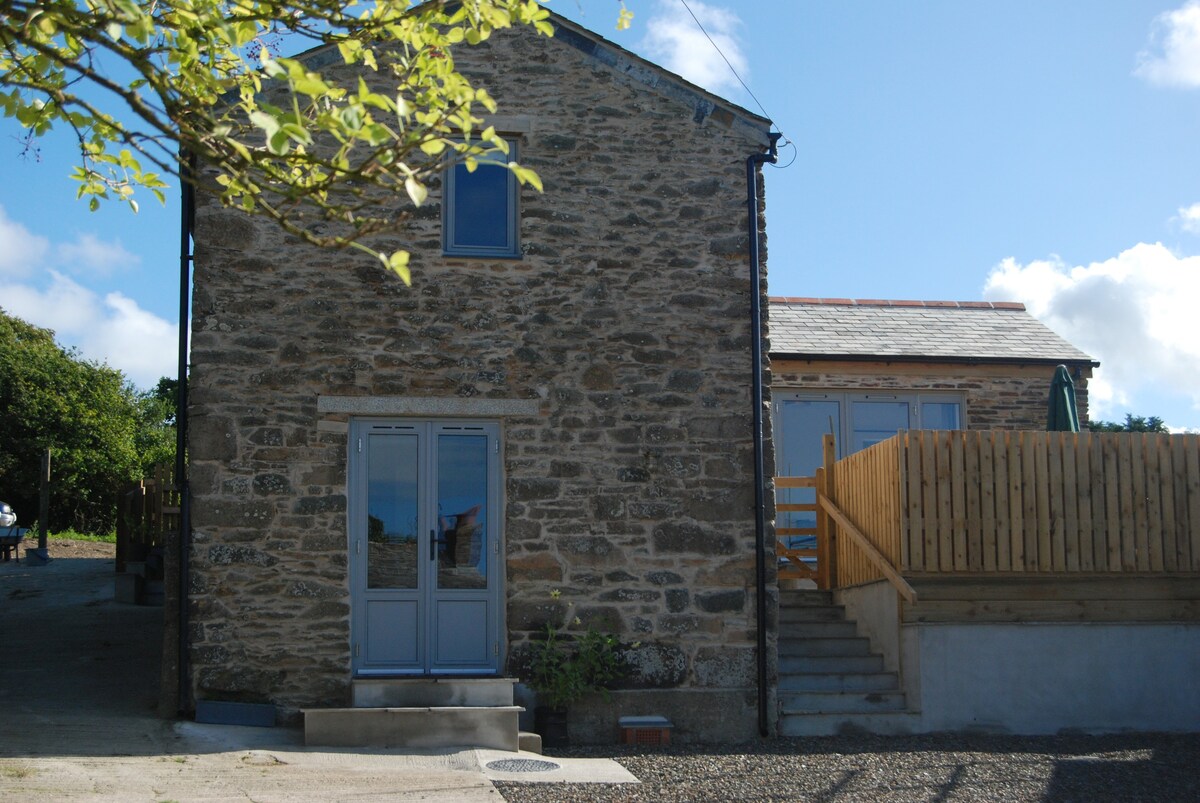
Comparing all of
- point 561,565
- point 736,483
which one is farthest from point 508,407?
point 736,483

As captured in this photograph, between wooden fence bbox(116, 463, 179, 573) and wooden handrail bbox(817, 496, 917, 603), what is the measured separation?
25.7 feet

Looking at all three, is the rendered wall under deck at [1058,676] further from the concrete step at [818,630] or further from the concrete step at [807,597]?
the concrete step at [807,597]

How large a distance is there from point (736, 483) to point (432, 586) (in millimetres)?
2662

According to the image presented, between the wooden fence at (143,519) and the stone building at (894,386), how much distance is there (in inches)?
297

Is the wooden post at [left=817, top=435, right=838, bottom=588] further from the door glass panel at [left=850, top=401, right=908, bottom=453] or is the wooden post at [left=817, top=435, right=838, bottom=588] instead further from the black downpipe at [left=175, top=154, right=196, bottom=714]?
the black downpipe at [left=175, top=154, right=196, bottom=714]

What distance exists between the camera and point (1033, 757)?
9.07 metres

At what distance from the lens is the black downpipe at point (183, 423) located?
30.4 ft

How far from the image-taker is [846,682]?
1033 centimetres

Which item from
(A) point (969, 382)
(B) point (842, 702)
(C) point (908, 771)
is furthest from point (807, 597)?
(C) point (908, 771)

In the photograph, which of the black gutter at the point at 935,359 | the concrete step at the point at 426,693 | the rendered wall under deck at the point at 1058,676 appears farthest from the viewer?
the black gutter at the point at 935,359

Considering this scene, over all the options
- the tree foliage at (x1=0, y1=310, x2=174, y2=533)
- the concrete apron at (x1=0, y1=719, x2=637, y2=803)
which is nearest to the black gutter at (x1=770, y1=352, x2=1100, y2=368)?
the concrete apron at (x1=0, y1=719, x2=637, y2=803)

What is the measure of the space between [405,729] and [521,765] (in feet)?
3.34

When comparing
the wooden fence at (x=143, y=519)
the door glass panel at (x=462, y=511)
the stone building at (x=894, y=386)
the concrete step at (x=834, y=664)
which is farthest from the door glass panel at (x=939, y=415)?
the wooden fence at (x=143, y=519)

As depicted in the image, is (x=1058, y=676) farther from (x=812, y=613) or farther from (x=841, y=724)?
(x=812, y=613)
